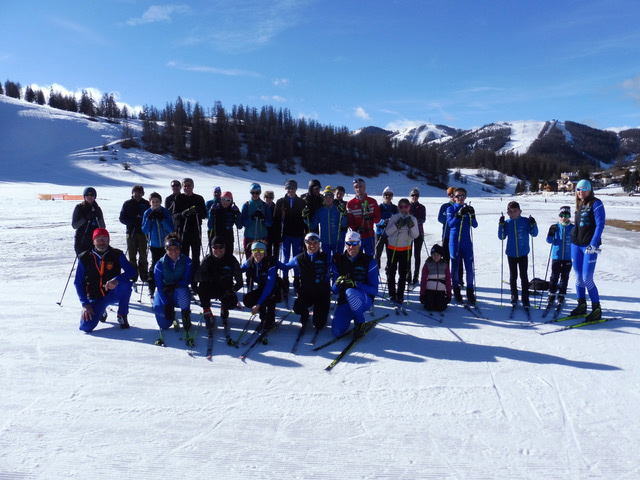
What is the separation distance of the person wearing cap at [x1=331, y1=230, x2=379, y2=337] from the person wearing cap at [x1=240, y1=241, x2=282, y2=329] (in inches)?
30.5

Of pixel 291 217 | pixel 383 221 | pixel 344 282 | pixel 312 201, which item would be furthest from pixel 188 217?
pixel 383 221

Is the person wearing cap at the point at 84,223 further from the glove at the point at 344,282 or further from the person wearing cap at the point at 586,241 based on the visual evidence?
the person wearing cap at the point at 586,241

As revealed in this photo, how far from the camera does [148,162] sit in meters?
55.5

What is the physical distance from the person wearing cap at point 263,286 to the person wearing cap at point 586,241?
4084 millimetres

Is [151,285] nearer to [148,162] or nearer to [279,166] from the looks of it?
[148,162]

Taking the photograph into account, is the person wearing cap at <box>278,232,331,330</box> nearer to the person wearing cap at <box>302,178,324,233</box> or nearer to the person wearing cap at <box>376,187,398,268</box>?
the person wearing cap at <box>302,178,324,233</box>

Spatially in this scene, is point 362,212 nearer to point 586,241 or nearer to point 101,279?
point 586,241

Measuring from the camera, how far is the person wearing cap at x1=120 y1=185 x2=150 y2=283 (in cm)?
633

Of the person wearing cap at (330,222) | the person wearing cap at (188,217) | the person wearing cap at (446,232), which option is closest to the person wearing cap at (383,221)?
the person wearing cap at (330,222)

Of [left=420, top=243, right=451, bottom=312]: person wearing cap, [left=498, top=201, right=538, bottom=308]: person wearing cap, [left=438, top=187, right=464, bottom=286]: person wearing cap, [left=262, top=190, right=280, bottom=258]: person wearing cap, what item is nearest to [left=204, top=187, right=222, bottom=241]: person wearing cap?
[left=262, top=190, right=280, bottom=258]: person wearing cap

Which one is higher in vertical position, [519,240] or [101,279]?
[519,240]

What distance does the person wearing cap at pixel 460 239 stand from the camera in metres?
5.91

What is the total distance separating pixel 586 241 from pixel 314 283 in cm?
369

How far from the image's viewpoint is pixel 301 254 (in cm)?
489
